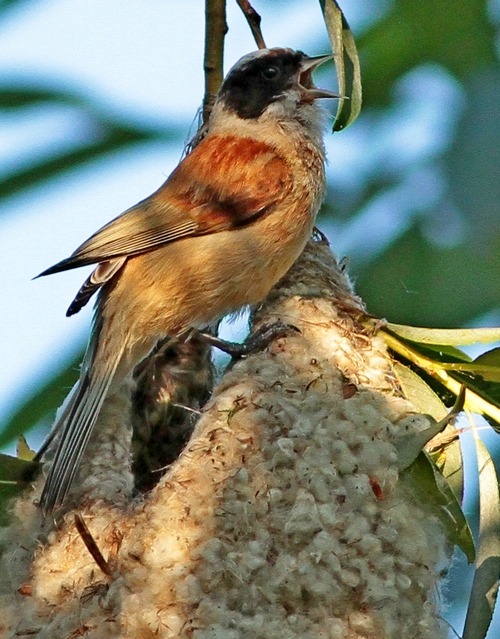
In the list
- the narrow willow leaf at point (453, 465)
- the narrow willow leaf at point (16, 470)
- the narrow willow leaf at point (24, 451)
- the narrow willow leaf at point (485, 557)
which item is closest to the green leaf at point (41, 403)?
the narrow willow leaf at point (24, 451)

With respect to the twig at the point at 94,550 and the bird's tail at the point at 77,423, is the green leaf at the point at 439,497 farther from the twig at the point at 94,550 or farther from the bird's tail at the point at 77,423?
the bird's tail at the point at 77,423

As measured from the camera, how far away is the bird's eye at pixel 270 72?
3.99 meters

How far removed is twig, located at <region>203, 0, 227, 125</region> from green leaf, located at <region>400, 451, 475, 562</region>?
1494 millimetres

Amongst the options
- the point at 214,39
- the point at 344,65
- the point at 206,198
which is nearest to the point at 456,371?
the point at 344,65

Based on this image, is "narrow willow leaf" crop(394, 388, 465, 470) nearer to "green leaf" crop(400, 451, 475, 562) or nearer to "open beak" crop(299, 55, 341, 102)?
"green leaf" crop(400, 451, 475, 562)

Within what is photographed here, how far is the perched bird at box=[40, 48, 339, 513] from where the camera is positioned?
11.6 feet

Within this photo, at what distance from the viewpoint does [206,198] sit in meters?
3.74

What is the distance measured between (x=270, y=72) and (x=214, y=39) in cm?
63

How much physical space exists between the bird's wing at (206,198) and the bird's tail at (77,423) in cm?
36

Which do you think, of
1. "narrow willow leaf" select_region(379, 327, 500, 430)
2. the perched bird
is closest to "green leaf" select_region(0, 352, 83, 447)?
the perched bird

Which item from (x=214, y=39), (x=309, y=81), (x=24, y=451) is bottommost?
(x=24, y=451)

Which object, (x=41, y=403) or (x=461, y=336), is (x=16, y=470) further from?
(x=461, y=336)

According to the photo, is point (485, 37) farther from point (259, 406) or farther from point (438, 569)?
point (438, 569)

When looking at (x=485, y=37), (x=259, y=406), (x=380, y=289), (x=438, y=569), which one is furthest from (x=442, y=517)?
(x=485, y=37)
